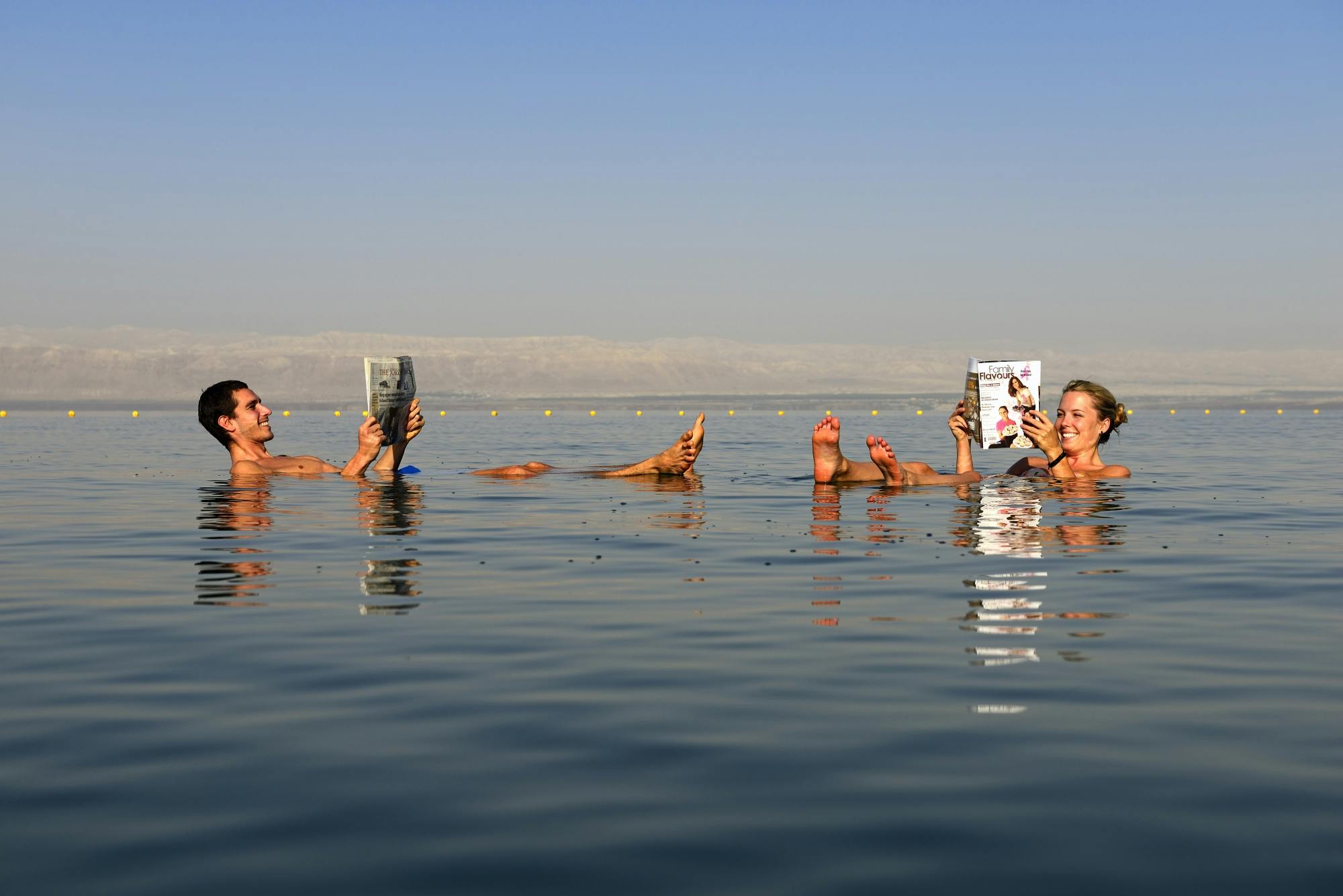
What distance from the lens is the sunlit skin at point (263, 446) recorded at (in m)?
15.7

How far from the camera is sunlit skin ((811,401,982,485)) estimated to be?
15.3m

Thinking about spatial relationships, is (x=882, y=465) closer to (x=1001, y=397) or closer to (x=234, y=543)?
(x=1001, y=397)

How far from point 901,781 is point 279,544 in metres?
8.05

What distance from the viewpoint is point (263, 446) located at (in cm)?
1783

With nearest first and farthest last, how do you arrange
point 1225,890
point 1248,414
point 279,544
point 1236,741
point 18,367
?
point 1225,890
point 1236,741
point 279,544
point 1248,414
point 18,367

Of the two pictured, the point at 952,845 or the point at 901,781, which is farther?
the point at 901,781

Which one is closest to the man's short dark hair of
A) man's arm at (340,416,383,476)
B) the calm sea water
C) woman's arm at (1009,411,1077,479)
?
man's arm at (340,416,383,476)

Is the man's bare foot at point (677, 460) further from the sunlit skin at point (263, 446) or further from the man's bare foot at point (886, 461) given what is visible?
the sunlit skin at point (263, 446)

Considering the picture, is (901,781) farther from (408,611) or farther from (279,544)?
(279,544)

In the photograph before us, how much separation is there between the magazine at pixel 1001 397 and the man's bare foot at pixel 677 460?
9.18 feet

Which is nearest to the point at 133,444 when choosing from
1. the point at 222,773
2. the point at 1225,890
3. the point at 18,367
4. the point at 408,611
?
the point at 408,611

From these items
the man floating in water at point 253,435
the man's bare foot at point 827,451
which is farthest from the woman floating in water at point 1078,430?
the man floating in water at point 253,435

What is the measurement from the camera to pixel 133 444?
33438 mm

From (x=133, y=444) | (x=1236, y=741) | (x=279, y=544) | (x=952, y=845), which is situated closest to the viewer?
(x=952, y=845)
